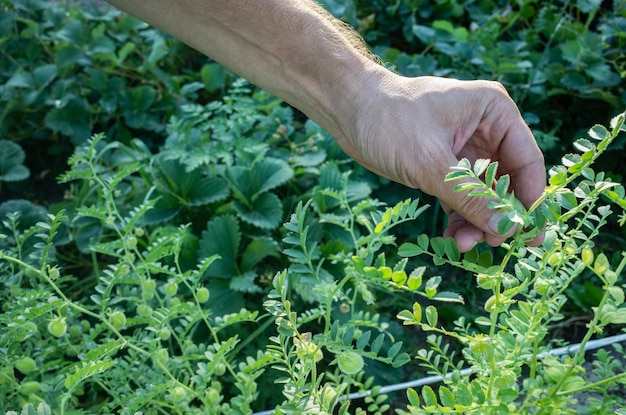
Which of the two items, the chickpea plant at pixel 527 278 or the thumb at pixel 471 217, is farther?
the thumb at pixel 471 217

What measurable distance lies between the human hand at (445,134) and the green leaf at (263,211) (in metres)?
0.62

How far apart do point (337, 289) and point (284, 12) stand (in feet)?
2.01

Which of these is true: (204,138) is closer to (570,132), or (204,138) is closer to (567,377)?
(570,132)

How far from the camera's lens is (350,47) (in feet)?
4.37

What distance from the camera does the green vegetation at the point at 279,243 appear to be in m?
0.90

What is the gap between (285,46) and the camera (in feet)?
4.40

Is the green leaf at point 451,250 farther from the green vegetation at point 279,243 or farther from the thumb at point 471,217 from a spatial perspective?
the thumb at point 471,217

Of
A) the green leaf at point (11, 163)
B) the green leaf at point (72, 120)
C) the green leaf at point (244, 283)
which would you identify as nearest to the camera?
the green leaf at point (244, 283)

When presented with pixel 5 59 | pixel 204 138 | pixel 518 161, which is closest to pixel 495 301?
pixel 518 161

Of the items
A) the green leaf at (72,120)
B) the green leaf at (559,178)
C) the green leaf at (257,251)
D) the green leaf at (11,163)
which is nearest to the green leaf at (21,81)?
the green leaf at (72,120)

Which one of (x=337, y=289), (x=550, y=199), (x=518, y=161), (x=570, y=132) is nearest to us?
(x=550, y=199)

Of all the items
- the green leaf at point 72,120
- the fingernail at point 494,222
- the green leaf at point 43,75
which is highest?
the fingernail at point 494,222

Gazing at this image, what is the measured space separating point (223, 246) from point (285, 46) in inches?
23.7

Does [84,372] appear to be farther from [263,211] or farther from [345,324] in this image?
[263,211]
